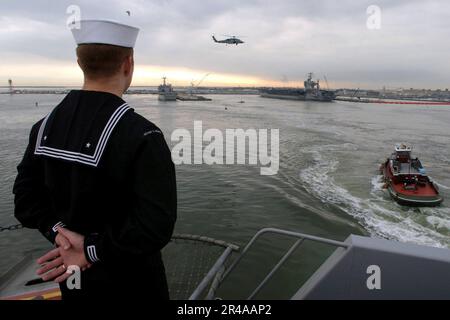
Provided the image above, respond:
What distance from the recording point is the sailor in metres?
1.46

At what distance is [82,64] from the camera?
1.54 meters

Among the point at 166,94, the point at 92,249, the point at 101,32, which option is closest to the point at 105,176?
the point at 92,249

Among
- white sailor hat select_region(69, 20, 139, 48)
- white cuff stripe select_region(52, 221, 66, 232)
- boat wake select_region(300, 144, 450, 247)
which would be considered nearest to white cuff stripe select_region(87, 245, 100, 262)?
white cuff stripe select_region(52, 221, 66, 232)

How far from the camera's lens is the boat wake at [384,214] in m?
13.0

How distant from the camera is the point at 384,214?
1520cm

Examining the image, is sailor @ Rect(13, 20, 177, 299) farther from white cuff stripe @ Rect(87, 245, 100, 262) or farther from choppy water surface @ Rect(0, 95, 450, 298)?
choppy water surface @ Rect(0, 95, 450, 298)

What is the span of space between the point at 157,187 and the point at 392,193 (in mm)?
17699

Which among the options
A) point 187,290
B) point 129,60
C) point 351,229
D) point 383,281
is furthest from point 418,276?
point 351,229

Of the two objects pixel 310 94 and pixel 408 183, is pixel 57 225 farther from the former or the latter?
pixel 310 94

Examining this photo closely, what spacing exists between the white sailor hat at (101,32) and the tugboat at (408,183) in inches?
671

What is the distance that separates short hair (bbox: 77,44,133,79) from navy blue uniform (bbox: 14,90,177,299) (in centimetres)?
10

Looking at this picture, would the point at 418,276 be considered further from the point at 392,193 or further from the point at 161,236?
the point at 392,193

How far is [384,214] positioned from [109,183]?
52.2 ft

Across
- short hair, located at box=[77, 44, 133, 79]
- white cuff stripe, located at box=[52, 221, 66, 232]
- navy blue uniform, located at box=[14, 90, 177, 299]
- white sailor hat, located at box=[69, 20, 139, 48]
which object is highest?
white sailor hat, located at box=[69, 20, 139, 48]
